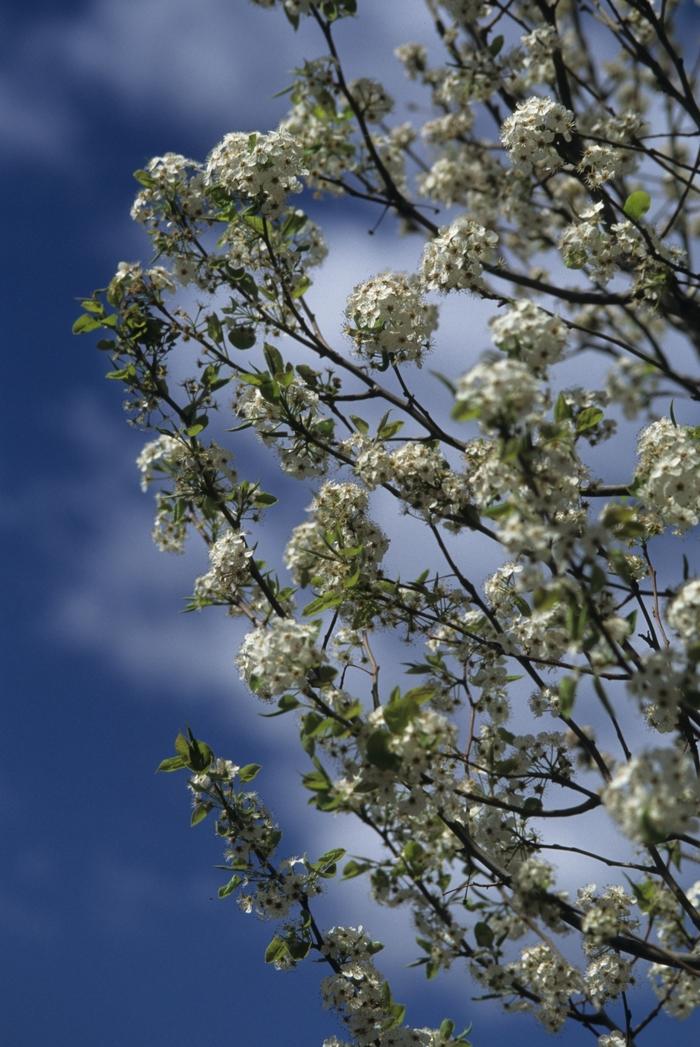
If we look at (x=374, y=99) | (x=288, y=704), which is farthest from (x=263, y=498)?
(x=374, y=99)

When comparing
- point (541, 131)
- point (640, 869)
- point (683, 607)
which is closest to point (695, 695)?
point (683, 607)

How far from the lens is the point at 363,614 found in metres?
5.38

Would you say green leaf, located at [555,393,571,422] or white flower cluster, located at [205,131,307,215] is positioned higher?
white flower cluster, located at [205,131,307,215]

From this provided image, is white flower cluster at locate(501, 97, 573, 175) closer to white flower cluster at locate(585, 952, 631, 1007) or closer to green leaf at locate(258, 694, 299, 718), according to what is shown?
green leaf at locate(258, 694, 299, 718)

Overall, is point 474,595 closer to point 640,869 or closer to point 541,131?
point 640,869

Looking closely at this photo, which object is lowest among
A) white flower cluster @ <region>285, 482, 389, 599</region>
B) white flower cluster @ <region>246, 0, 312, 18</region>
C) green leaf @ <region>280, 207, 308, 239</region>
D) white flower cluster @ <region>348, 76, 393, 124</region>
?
white flower cluster @ <region>285, 482, 389, 599</region>

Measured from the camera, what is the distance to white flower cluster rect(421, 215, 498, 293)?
5.66m

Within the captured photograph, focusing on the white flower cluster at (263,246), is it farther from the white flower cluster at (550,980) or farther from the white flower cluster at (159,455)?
the white flower cluster at (550,980)

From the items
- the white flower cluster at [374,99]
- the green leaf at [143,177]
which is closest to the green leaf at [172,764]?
the green leaf at [143,177]

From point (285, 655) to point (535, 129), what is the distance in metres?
3.69

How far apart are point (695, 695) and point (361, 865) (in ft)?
5.32

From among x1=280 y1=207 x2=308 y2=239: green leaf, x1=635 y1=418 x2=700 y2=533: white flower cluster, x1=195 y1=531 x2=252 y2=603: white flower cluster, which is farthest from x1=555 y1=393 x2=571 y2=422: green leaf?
x1=280 y1=207 x2=308 y2=239: green leaf

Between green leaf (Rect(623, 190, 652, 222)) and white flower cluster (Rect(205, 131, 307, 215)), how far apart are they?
1781 millimetres

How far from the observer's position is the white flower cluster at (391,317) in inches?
222
